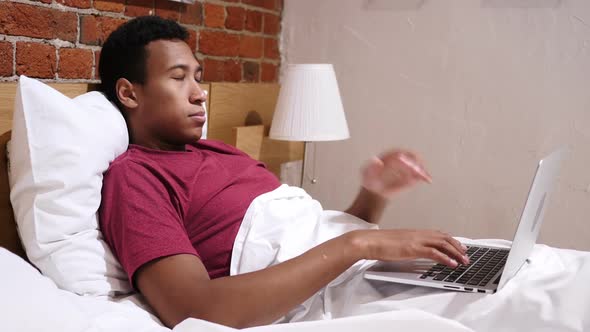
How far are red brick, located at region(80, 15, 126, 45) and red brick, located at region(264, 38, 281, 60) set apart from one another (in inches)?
33.1

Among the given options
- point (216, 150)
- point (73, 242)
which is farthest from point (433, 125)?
point (73, 242)

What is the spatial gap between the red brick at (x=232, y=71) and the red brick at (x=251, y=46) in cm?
6

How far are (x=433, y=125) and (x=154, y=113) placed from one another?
124 cm

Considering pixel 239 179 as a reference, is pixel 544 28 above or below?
above

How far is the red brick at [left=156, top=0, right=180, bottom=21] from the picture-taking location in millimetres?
1901

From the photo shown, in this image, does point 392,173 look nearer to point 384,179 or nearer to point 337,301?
point 384,179

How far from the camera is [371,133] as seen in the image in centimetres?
243

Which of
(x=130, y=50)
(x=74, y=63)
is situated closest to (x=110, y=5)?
(x=74, y=63)

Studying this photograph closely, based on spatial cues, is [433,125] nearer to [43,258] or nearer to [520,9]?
[520,9]

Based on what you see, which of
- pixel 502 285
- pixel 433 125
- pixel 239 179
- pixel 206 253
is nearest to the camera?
pixel 502 285

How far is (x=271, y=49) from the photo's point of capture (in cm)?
252

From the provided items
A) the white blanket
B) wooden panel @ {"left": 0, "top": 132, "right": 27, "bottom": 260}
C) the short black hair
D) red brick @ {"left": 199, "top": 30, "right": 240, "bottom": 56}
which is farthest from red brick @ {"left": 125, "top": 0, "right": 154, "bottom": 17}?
the white blanket

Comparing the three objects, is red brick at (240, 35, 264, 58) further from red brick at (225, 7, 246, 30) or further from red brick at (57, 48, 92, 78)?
red brick at (57, 48, 92, 78)

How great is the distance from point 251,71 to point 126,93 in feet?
3.42
